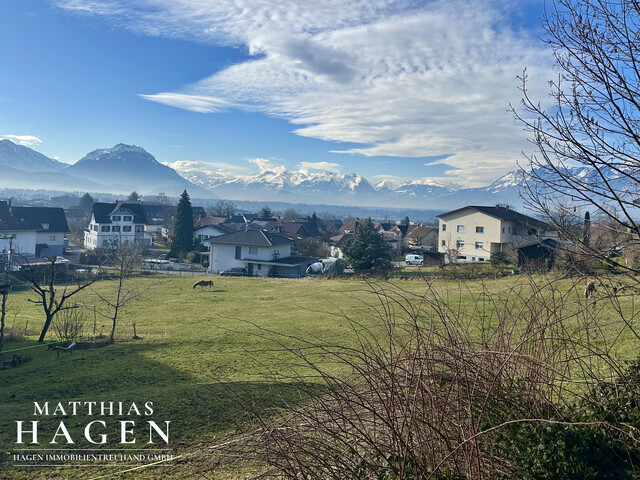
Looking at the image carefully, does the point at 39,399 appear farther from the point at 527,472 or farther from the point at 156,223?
the point at 156,223

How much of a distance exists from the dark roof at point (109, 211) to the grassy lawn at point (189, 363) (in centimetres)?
3628

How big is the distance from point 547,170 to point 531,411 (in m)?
2.68

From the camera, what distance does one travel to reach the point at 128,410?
257 inches

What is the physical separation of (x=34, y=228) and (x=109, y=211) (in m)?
13.4

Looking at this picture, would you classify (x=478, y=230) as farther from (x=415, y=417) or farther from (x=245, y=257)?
(x=415, y=417)

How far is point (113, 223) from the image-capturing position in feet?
185

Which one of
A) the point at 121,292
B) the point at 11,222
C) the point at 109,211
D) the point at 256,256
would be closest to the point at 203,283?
the point at 121,292

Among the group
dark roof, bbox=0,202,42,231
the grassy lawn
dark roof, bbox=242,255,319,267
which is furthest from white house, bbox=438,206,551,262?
dark roof, bbox=0,202,42,231

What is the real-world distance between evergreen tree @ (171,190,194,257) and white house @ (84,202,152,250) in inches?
279

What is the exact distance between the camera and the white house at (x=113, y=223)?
182 ft

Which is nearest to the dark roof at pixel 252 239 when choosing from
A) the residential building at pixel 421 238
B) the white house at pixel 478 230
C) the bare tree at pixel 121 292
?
the bare tree at pixel 121 292

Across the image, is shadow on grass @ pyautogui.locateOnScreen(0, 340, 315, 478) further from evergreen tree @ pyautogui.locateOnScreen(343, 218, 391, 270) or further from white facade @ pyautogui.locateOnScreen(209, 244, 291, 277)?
white facade @ pyautogui.locateOnScreen(209, 244, 291, 277)

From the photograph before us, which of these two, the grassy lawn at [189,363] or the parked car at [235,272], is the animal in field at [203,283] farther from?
the parked car at [235,272]

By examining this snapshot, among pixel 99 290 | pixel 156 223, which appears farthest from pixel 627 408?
pixel 156 223
